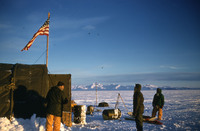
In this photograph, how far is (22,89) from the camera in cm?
830

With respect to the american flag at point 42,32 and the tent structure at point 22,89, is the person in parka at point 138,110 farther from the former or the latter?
the american flag at point 42,32

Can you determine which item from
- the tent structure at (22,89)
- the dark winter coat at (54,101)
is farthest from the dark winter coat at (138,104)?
the tent structure at (22,89)

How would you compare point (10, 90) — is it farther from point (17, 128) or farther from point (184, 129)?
point (184, 129)

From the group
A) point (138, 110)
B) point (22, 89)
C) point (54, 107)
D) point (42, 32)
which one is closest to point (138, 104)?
point (138, 110)

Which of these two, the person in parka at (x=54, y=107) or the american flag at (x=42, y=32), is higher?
the american flag at (x=42, y=32)

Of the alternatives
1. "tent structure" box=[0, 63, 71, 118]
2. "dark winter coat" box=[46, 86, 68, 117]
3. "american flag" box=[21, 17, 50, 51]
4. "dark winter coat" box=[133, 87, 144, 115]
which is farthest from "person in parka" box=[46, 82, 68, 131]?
"american flag" box=[21, 17, 50, 51]

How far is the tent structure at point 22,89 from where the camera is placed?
795 centimetres

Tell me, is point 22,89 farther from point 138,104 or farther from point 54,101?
point 138,104

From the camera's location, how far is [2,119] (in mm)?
7348

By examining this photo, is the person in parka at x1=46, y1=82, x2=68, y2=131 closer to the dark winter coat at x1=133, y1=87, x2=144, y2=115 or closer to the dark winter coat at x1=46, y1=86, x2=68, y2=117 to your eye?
the dark winter coat at x1=46, y1=86, x2=68, y2=117

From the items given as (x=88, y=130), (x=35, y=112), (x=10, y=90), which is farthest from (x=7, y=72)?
(x=88, y=130)

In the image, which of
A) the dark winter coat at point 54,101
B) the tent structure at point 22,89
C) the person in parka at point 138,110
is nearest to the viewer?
the dark winter coat at point 54,101

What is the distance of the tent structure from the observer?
7.95 m

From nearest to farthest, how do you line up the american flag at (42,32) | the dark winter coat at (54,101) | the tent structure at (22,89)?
the dark winter coat at (54,101)
the tent structure at (22,89)
the american flag at (42,32)
